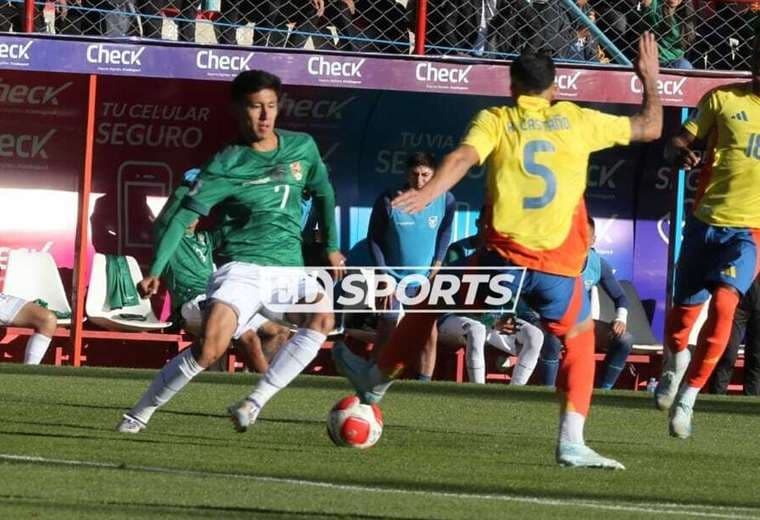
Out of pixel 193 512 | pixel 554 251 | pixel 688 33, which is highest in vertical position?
pixel 688 33

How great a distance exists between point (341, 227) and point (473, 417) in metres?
7.84

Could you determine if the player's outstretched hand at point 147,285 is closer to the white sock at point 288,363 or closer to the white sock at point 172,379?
the white sock at point 172,379

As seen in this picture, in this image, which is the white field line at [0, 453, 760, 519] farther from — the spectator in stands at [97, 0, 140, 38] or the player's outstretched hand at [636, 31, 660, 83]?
the spectator in stands at [97, 0, 140, 38]

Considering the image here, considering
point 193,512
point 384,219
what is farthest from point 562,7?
point 193,512

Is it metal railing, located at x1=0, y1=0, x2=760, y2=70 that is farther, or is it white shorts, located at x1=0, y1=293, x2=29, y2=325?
metal railing, located at x1=0, y1=0, x2=760, y2=70

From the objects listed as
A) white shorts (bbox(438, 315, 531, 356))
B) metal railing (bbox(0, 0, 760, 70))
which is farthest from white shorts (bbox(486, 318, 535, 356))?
metal railing (bbox(0, 0, 760, 70))

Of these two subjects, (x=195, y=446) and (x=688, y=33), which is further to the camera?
(x=688, y=33)

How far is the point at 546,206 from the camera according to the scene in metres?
9.70

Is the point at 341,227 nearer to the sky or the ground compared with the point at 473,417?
nearer to the sky

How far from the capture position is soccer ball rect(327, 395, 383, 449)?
33.3 feet

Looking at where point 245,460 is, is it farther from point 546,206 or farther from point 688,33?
point 688,33

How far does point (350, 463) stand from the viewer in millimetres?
9531

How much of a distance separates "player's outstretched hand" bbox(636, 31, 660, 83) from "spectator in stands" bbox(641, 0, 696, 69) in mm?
9388

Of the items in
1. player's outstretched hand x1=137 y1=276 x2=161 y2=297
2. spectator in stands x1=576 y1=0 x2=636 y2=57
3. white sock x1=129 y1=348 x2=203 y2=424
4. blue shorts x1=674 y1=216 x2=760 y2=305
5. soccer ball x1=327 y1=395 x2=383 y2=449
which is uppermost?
spectator in stands x1=576 y1=0 x2=636 y2=57
